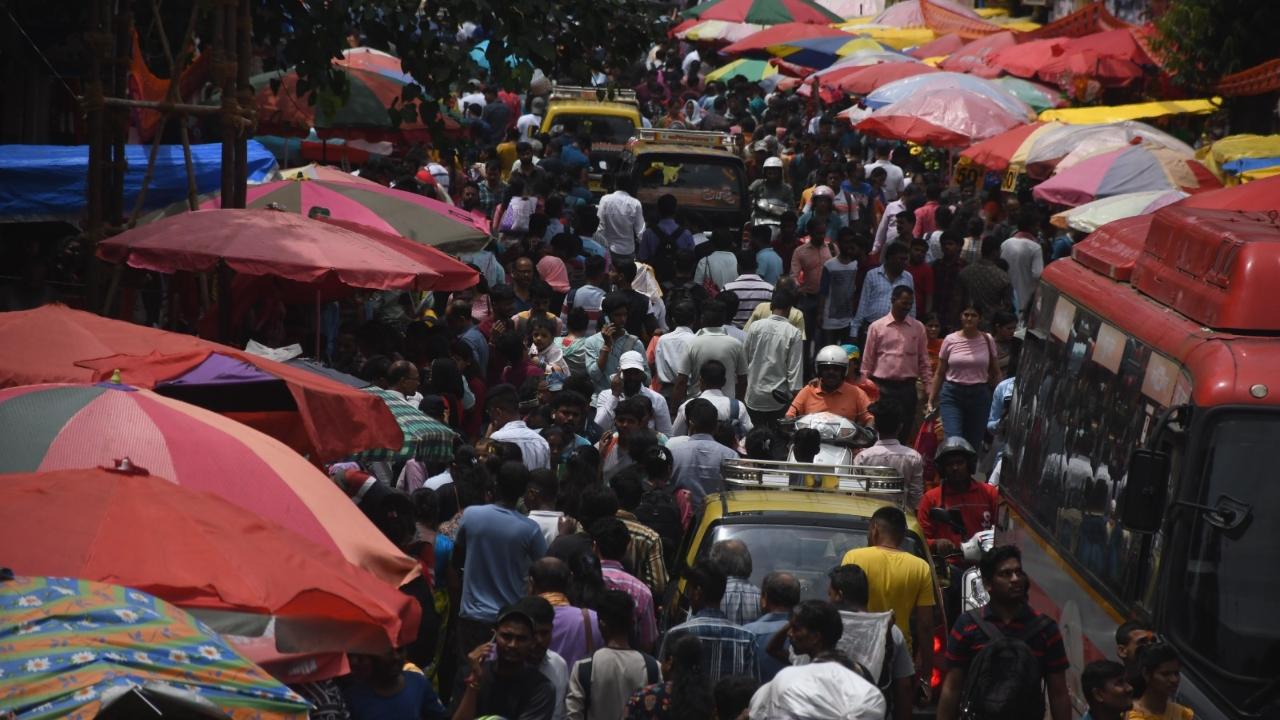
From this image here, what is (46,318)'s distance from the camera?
26.3 ft

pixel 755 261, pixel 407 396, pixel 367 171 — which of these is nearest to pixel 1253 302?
pixel 407 396

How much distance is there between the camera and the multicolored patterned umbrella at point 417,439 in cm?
882

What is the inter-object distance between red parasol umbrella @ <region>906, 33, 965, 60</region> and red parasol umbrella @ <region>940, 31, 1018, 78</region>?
13.3 ft

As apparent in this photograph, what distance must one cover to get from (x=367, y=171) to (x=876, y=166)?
7.11 meters

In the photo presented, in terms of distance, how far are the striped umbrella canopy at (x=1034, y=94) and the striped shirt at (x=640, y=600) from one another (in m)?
20.4

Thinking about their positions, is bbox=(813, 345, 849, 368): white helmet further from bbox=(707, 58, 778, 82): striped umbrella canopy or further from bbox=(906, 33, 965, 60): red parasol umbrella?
bbox=(707, 58, 778, 82): striped umbrella canopy

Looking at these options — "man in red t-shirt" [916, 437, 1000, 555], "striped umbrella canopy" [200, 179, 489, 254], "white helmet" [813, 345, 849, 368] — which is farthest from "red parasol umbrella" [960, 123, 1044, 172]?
"man in red t-shirt" [916, 437, 1000, 555]

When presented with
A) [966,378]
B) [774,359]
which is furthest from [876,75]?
[774,359]

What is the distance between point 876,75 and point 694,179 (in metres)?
11.6

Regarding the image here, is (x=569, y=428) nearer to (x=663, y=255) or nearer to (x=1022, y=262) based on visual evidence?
(x=663, y=255)

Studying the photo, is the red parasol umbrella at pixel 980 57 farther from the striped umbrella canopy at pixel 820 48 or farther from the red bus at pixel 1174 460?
the red bus at pixel 1174 460

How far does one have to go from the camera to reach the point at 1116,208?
55.0ft

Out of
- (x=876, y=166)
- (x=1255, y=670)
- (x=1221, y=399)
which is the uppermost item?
(x=1221, y=399)

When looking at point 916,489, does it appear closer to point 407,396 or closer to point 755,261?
point 407,396
